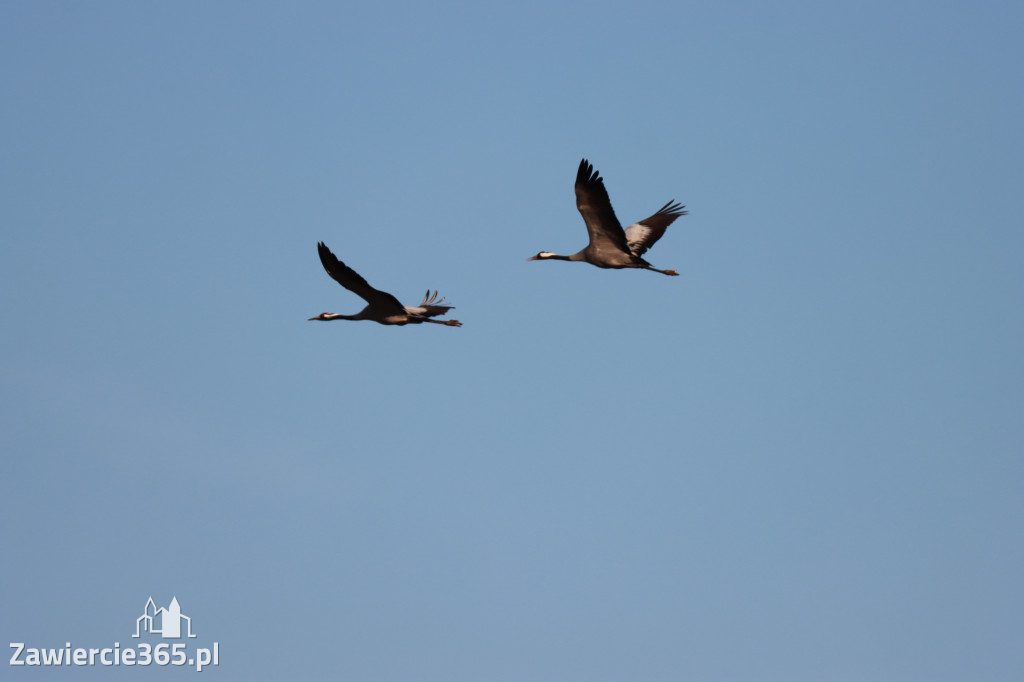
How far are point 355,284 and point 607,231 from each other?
22.6 ft

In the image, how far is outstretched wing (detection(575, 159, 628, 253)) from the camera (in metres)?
36.4

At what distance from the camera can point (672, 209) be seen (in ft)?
139

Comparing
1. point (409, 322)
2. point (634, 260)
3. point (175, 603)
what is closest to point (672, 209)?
point (634, 260)

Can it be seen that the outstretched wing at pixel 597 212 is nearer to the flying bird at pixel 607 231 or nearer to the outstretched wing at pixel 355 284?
the flying bird at pixel 607 231

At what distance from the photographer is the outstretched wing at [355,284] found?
37688 mm

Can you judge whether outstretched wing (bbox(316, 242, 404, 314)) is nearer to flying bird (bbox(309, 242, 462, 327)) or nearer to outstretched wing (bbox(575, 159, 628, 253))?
flying bird (bbox(309, 242, 462, 327))

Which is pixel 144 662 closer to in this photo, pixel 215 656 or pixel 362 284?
pixel 215 656

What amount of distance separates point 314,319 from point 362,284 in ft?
11.7

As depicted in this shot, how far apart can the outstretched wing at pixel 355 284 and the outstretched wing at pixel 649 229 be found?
6.91 m

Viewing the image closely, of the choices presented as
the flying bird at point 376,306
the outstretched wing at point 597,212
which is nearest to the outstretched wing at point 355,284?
the flying bird at point 376,306

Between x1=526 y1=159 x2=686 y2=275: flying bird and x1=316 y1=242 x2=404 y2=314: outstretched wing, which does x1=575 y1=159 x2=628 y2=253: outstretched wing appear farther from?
x1=316 y1=242 x2=404 y2=314: outstretched wing

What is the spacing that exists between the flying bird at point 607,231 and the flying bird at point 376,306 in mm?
3370

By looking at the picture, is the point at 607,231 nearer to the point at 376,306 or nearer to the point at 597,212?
the point at 597,212

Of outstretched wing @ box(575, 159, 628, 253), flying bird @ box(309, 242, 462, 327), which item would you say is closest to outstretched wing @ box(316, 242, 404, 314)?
flying bird @ box(309, 242, 462, 327)
